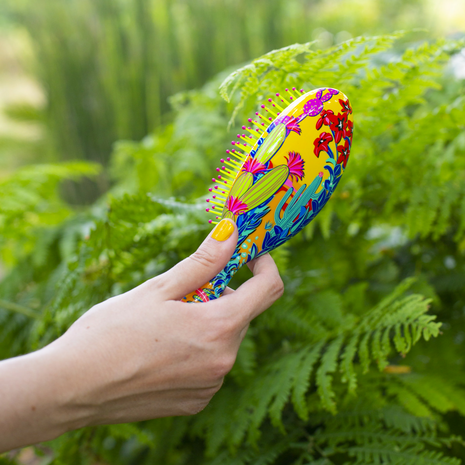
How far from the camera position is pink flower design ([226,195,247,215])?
401mm

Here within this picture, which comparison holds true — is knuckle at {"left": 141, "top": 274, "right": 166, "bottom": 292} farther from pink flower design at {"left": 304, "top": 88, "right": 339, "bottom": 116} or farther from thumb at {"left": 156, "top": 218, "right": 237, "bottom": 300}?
pink flower design at {"left": 304, "top": 88, "right": 339, "bottom": 116}

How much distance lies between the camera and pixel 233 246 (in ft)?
1.25

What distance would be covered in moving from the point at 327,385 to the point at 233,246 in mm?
276

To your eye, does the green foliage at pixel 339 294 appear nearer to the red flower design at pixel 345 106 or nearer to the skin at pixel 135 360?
the red flower design at pixel 345 106

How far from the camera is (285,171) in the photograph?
398 mm

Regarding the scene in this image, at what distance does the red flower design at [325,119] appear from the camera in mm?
393

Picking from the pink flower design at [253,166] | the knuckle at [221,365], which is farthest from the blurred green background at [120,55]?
the knuckle at [221,365]

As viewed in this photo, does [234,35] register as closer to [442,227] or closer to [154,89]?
[154,89]

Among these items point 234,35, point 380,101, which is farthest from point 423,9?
point 380,101

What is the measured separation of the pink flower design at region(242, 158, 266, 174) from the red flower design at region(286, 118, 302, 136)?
0.16ft

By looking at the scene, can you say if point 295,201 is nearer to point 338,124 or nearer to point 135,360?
point 338,124

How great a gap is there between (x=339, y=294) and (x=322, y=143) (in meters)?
0.43

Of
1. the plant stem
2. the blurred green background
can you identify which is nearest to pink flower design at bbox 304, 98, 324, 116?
the plant stem

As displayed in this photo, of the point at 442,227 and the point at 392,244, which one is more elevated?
the point at 442,227
